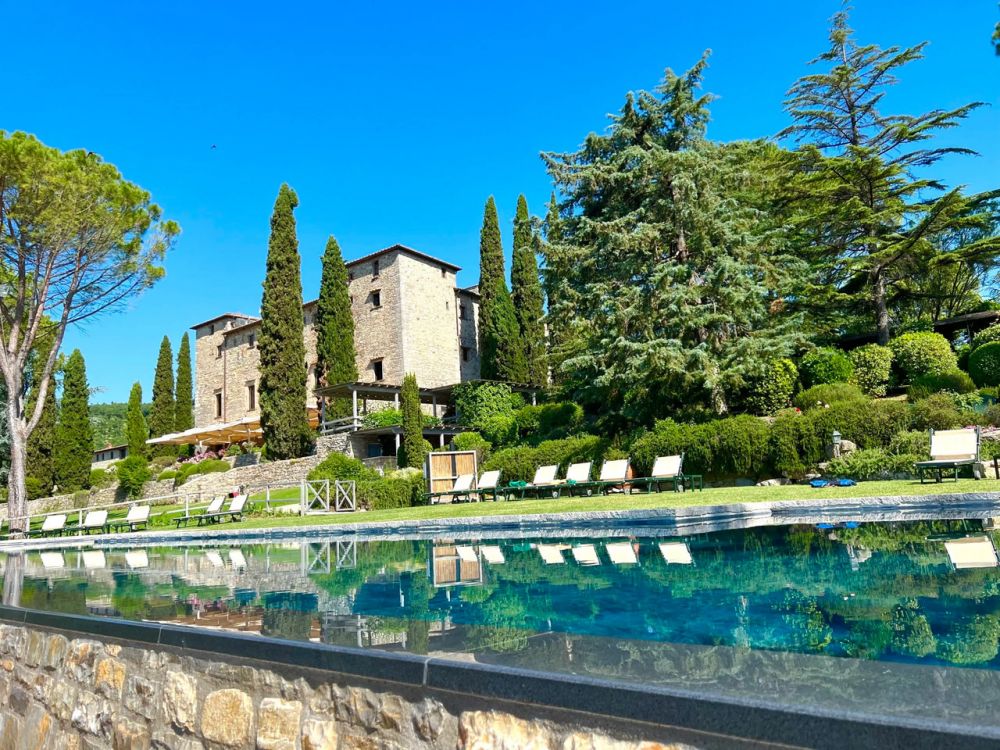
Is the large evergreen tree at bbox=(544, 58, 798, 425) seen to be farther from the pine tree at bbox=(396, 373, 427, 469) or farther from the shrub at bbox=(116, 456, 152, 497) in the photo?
the shrub at bbox=(116, 456, 152, 497)

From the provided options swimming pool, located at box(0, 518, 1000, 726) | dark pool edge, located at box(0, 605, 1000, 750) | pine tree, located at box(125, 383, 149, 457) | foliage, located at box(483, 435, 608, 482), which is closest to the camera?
dark pool edge, located at box(0, 605, 1000, 750)

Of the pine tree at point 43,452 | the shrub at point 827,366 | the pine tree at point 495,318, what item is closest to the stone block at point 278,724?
the shrub at point 827,366

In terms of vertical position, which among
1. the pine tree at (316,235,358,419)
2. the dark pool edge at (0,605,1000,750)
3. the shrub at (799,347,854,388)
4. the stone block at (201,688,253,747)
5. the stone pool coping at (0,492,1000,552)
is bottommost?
the stone pool coping at (0,492,1000,552)

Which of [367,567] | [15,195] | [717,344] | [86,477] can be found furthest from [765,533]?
[86,477]

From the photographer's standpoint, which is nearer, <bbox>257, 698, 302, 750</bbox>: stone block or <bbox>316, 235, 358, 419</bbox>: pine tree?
<bbox>257, 698, 302, 750</bbox>: stone block

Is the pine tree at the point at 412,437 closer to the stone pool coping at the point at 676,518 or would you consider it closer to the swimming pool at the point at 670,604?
the stone pool coping at the point at 676,518

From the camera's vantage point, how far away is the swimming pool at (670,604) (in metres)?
1.86

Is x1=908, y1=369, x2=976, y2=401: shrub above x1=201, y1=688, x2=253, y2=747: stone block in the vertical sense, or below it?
above

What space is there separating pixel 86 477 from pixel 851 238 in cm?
3804

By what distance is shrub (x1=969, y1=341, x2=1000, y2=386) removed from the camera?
17.6m

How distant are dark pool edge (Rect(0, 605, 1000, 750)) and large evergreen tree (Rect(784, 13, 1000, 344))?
21.4 metres

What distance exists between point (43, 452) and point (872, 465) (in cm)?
3872

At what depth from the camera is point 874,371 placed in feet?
64.6

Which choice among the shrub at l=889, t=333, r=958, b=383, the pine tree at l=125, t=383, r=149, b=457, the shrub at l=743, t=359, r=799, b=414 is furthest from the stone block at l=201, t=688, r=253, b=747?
the pine tree at l=125, t=383, r=149, b=457
